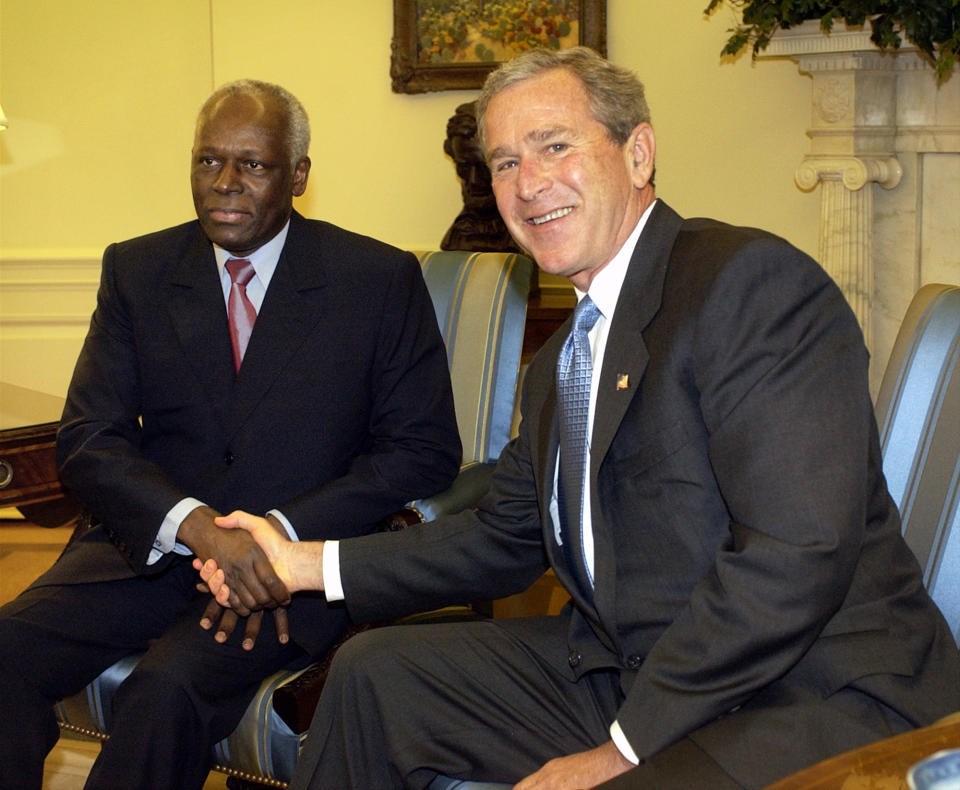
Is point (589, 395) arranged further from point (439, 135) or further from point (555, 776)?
point (439, 135)

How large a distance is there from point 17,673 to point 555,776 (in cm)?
119

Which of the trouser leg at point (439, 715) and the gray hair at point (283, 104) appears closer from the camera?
the trouser leg at point (439, 715)

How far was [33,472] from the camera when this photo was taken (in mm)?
3092

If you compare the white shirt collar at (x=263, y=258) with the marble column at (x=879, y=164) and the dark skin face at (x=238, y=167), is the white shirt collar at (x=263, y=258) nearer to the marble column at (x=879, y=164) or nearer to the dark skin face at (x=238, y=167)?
the dark skin face at (x=238, y=167)

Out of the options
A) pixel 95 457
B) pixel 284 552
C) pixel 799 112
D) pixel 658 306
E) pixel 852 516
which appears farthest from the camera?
pixel 799 112

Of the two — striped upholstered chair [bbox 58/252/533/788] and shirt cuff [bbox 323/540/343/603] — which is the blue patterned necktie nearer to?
shirt cuff [bbox 323/540/343/603]

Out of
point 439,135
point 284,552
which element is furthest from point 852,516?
point 439,135

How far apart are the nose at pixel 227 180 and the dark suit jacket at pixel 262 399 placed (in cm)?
19

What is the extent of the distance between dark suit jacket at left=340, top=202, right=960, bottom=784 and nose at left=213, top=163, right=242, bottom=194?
3.43 ft

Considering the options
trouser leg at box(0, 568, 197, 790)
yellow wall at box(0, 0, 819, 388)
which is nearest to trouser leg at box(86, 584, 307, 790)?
trouser leg at box(0, 568, 197, 790)

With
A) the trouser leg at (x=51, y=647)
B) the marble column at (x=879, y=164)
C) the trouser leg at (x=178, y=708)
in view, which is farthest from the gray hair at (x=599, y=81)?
the marble column at (x=879, y=164)

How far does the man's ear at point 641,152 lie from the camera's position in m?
1.95

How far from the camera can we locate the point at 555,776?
5.32ft

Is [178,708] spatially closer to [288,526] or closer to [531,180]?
[288,526]
